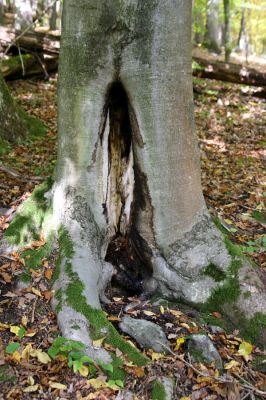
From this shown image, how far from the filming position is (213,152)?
781 centimetres

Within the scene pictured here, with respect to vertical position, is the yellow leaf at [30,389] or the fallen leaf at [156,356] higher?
the fallen leaf at [156,356]

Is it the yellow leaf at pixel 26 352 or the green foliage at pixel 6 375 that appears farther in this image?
the yellow leaf at pixel 26 352

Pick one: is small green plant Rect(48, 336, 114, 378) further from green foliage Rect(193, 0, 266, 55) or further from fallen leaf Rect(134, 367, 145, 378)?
green foliage Rect(193, 0, 266, 55)

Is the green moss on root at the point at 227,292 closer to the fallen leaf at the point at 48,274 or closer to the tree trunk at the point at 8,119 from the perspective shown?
the fallen leaf at the point at 48,274

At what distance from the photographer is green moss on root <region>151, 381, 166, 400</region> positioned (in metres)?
2.90

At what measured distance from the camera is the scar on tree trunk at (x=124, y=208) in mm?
4070

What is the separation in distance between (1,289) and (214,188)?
3.78 metres

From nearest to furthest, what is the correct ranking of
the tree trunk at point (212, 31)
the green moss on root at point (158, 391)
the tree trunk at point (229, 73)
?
1. the green moss on root at point (158, 391)
2. the tree trunk at point (229, 73)
3. the tree trunk at point (212, 31)

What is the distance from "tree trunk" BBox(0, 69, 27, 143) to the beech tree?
3.34 m

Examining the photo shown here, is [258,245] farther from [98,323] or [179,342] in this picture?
[98,323]

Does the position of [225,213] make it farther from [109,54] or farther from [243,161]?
[109,54]

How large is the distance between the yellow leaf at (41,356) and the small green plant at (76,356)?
60 millimetres

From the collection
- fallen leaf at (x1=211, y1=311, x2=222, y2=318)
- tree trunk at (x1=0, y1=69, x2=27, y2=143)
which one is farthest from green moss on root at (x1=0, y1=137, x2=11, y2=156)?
fallen leaf at (x1=211, y1=311, x2=222, y2=318)

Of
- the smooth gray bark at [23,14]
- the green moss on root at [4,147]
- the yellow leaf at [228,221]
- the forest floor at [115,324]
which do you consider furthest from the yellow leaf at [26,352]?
the smooth gray bark at [23,14]
